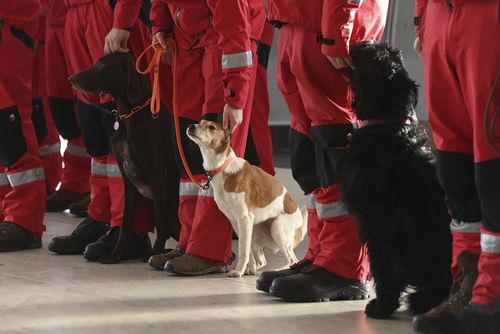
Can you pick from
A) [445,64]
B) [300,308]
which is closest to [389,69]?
[445,64]

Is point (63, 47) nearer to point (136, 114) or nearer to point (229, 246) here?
point (136, 114)

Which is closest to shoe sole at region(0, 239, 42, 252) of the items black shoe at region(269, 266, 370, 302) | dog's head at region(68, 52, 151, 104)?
dog's head at region(68, 52, 151, 104)

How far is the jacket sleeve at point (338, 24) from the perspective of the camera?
2.77 metres

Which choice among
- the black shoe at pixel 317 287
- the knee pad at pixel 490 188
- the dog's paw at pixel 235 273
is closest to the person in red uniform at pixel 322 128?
the black shoe at pixel 317 287

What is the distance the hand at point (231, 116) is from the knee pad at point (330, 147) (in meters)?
0.44

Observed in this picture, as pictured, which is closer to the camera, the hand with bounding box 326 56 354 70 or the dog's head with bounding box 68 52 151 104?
the hand with bounding box 326 56 354 70

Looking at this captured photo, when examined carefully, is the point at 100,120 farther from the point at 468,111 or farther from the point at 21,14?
the point at 468,111

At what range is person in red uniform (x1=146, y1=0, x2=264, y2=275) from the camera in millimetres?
3324

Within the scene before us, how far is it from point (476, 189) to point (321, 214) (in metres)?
0.80

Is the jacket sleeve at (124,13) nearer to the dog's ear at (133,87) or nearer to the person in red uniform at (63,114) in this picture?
the dog's ear at (133,87)

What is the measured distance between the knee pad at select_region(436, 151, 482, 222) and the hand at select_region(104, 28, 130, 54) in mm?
1787

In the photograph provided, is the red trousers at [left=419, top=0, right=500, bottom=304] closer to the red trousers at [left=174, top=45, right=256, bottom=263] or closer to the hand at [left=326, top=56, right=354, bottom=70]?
the hand at [left=326, top=56, right=354, bottom=70]

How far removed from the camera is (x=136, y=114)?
12.1 feet

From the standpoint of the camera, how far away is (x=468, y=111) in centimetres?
233
